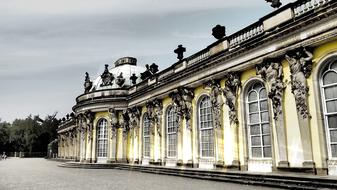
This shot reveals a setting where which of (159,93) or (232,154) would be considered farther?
(159,93)

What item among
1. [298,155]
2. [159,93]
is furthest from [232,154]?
[159,93]

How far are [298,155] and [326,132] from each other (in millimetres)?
1417

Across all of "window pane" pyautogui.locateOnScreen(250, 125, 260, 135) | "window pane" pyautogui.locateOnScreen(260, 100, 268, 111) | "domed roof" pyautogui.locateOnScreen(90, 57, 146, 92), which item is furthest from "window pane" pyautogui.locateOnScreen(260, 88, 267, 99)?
"domed roof" pyautogui.locateOnScreen(90, 57, 146, 92)

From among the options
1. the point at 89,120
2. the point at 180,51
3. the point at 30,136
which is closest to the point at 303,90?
the point at 180,51

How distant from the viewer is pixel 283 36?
1238 centimetres

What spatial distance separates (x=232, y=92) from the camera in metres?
14.8

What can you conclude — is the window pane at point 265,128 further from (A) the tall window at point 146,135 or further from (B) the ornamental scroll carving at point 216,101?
Result: (A) the tall window at point 146,135

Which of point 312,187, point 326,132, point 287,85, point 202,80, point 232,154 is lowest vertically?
point 312,187

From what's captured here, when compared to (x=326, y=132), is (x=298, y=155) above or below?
below

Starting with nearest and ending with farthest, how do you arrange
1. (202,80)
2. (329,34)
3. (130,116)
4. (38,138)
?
(329,34), (202,80), (130,116), (38,138)

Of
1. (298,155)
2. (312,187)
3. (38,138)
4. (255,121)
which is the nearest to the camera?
(312,187)

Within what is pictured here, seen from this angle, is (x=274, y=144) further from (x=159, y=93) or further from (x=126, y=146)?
(x=126, y=146)

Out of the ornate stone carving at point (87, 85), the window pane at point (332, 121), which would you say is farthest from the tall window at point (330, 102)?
the ornate stone carving at point (87, 85)

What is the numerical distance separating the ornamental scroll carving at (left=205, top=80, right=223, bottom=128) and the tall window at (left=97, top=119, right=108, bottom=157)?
14610mm
